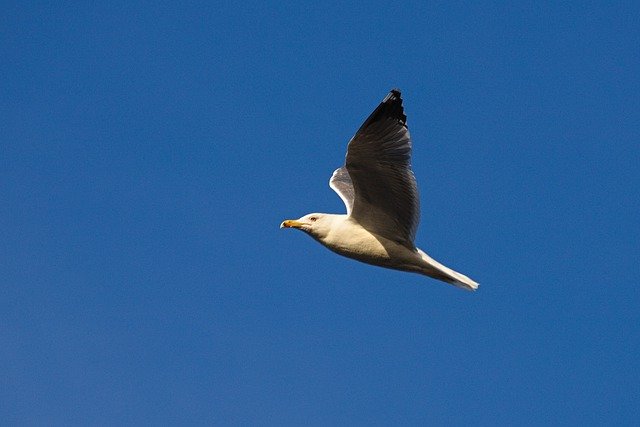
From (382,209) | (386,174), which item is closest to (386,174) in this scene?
(386,174)

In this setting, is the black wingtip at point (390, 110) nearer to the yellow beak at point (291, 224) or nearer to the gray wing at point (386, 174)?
the gray wing at point (386, 174)

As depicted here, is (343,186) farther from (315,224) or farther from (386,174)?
(386,174)

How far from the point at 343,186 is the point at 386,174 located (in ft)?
7.39

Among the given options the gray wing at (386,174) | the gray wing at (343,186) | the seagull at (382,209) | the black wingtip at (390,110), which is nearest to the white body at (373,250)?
the seagull at (382,209)

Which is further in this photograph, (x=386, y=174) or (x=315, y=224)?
(x=315, y=224)

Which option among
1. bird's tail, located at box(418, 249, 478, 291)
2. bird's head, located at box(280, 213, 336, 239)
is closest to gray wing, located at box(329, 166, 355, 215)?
bird's head, located at box(280, 213, 336, 239)

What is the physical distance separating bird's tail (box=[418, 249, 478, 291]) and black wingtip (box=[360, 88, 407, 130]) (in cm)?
166

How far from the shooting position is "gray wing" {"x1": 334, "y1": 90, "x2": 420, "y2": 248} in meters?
14.5

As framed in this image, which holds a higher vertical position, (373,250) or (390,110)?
(390,110)

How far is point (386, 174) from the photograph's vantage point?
1458cm

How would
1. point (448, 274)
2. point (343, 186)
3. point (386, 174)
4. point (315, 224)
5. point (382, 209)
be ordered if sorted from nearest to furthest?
point (386, 174)
point (448, 274)
point (382, 209)
point (315, 224)
point (343, 186)

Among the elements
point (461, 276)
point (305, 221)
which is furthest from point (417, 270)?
point (305, 221)

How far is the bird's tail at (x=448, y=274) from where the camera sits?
14.7m

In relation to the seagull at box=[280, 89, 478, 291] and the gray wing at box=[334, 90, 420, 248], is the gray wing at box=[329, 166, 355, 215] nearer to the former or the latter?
the seagull at box=[280, 89, 478, 291]
